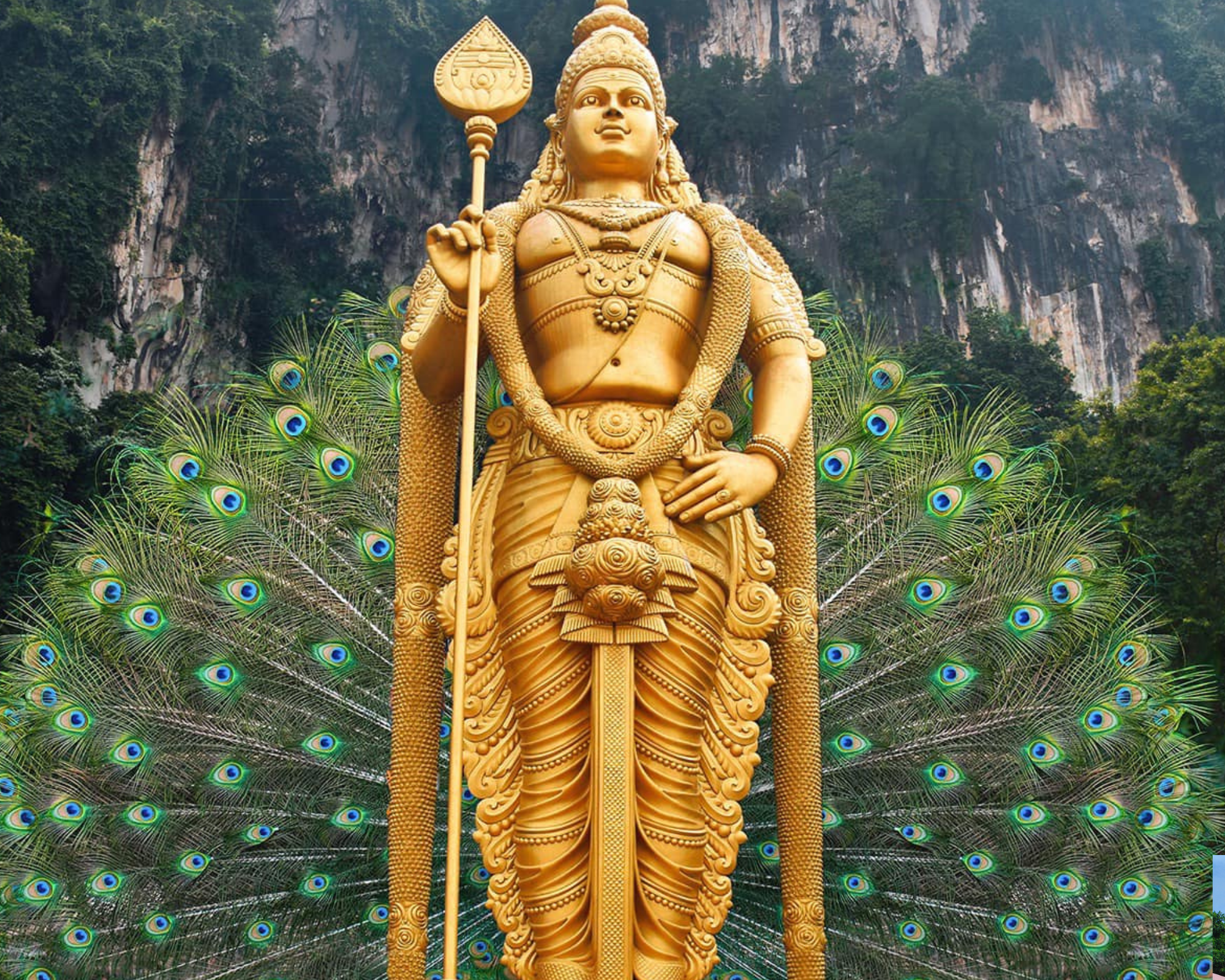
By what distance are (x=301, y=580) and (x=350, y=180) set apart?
81.3 feet

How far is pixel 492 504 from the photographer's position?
4734 mm

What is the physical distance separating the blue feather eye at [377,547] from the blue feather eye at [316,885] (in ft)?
5.04

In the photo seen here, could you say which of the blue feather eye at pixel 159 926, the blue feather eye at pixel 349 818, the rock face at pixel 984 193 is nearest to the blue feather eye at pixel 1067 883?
the blue feather eye at pixel 349 818

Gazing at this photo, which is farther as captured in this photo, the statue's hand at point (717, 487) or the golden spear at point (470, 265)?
the statue's hand at point (717, 487)

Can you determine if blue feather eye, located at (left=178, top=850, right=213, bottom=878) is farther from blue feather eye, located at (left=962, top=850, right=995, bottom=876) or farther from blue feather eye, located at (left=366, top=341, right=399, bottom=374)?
blue feather eye, located at (left=962, top=850, right=995, bottom=876)

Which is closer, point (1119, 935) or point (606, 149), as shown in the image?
point (606, 149)

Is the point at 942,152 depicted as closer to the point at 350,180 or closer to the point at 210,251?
the point at 350,180

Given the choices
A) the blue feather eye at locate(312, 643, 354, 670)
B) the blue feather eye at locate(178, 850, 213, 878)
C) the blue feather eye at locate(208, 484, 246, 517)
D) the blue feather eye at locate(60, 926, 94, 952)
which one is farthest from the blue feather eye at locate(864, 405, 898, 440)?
the blue feather eye at locate(60, 926, 94, 952)

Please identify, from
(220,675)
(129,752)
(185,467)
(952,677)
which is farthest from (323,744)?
(952,677)

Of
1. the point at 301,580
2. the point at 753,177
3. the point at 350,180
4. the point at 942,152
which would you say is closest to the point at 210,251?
the point at 350,180

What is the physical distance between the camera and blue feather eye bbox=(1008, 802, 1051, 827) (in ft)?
20.8

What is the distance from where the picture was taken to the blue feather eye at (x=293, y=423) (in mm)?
7234

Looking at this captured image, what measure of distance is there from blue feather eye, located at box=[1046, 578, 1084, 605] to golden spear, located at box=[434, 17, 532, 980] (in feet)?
11.5

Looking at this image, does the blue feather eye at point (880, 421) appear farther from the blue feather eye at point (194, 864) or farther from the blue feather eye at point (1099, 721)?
the blue feather eye at point (194, 864)
